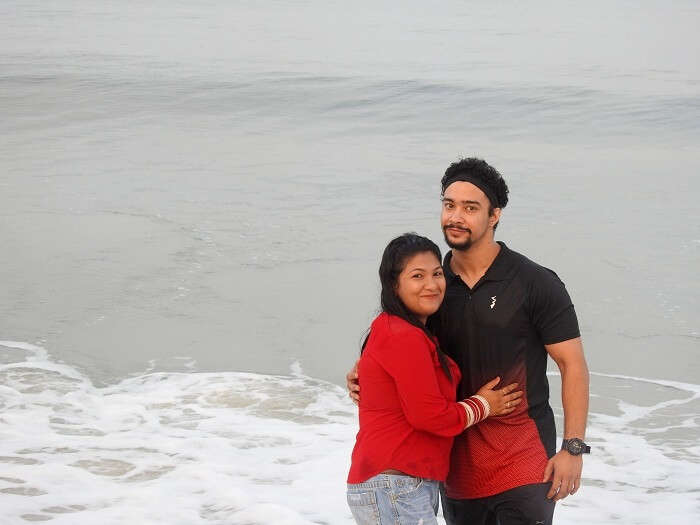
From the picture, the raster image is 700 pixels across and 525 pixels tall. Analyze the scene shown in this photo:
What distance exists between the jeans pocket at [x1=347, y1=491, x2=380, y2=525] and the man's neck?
2.34 feet

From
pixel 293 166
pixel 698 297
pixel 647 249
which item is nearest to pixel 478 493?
pixel 698 297

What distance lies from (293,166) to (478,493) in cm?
1150

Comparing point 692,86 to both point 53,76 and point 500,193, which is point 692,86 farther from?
point 500,193

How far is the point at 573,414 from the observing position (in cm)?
311

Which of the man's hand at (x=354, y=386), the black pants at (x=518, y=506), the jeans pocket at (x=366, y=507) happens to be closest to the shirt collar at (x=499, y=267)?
the man's hand at (x=354, y=386)

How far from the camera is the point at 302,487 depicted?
5566mm

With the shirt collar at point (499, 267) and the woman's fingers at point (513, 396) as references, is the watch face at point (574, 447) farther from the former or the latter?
the shirt collar at point (499, 267)

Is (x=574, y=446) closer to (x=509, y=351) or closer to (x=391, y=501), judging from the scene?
(x=509, y=351)

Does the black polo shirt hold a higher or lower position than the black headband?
lower

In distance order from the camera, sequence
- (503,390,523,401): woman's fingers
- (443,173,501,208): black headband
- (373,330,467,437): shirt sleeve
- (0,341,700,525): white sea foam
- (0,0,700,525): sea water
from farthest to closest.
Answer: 1. (0,0,700,525): sea water
2. (0,341,700,525): white sea foam
3. (443,173,501,208): black headband
4. (503,390,523,401): woman's fingers
5. (373,330,467,437): shirt sleeve

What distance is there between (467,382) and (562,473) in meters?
0.38

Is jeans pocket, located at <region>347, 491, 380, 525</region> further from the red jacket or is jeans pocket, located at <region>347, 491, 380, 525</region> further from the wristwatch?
the wristwatch

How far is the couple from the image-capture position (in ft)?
9.57

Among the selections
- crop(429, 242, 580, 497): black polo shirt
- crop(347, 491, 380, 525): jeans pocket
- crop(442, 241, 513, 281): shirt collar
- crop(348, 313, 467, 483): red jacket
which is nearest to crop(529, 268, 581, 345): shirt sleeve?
crop(429, 242, 580, 497): black polo shirt
